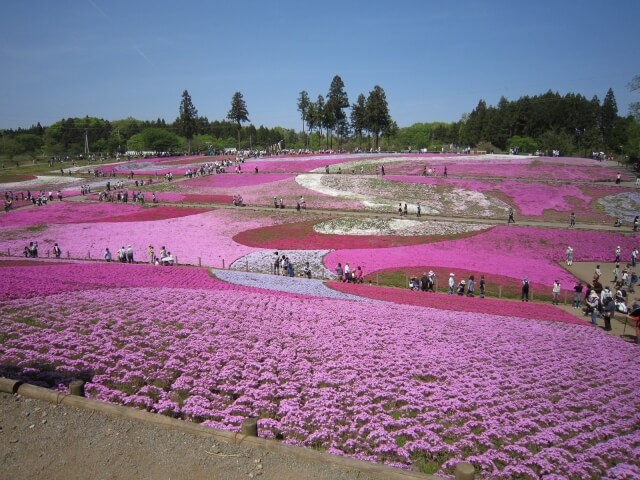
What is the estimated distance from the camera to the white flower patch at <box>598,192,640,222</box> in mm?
46344

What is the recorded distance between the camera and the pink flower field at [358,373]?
9.48 meters

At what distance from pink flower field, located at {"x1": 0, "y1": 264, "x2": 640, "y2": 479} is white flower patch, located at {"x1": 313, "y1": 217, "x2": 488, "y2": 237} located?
22.2m

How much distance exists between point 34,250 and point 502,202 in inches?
1815

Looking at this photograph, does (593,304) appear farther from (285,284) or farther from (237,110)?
(237,110)

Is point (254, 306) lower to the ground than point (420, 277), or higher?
higher

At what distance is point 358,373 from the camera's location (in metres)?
12.5

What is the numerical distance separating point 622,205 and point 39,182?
280 feet

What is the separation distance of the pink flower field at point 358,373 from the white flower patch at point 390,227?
22.2 m

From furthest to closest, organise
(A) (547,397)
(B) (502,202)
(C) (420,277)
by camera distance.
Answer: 1. (B) (502,202)
2. (C) (420,277)
3. (A) (547,397)

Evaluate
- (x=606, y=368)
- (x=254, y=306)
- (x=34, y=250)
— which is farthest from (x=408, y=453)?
(x=34, y=250)

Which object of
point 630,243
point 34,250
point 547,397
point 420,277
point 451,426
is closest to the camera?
point 451,426

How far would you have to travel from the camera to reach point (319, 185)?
6222cm

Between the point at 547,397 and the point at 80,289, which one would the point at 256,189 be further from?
the point at 547,397

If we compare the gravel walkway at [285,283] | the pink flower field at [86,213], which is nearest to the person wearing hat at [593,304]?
the gravel walkway at [285,283]
